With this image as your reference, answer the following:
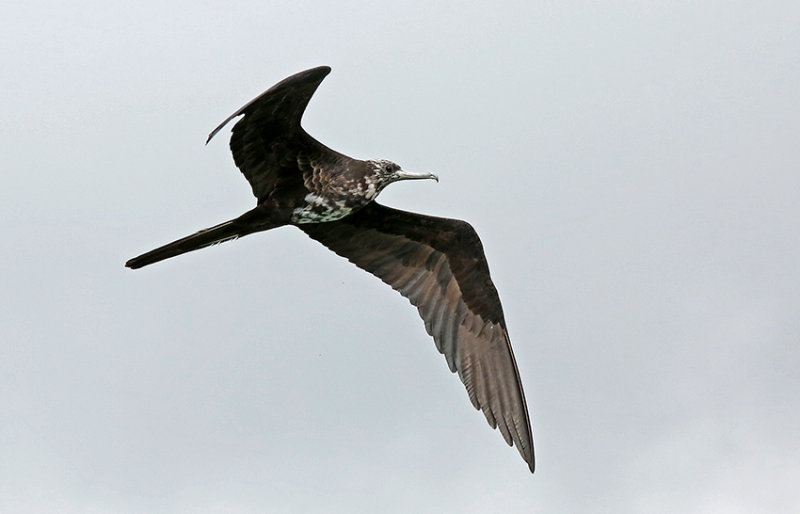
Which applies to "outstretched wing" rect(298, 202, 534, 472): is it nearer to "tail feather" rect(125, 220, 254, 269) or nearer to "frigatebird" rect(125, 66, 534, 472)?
"frigatebird" rect(125, 66, 534, 472)

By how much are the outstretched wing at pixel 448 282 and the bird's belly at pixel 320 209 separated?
1.00 metres

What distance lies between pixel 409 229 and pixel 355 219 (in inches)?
27.0

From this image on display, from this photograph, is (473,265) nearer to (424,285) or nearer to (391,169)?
(424,285)

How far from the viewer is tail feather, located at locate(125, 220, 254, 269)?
15344mm

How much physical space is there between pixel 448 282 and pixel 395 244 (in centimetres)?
82

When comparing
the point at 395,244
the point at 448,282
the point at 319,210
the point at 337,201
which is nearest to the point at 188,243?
the point at 319,210

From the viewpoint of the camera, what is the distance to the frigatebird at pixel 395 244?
15.4 meters

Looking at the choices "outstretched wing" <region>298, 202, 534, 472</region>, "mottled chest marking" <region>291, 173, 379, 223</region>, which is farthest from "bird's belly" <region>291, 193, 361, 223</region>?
"outstretched wing" <region>298, 202, 534, 472</region>

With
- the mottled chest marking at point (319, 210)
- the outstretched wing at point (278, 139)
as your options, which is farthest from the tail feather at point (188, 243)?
the mottled chest marking at point (319, 210)

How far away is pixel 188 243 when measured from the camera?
607 inches

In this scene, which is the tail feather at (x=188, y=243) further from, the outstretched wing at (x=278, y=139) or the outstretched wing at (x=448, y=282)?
the outstretched wing at (x=448, y=282)

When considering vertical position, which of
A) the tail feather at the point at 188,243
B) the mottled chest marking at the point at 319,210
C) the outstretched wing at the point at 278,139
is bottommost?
the tail feather at the point at 188,243

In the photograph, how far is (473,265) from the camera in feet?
56.1

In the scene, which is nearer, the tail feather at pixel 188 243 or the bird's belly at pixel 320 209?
the tail feather at pixel 188 243
